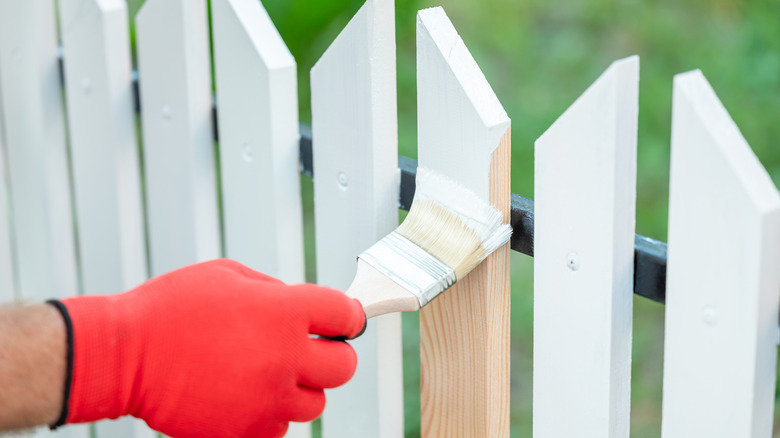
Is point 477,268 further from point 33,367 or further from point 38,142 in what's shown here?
point 38,142

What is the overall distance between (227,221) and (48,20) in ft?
2.04

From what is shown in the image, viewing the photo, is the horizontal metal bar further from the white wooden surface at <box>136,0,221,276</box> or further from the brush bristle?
the white wooden surface at <box>136,0,221,276</box>

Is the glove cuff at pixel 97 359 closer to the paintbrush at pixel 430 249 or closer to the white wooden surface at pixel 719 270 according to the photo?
the paintbrush at pixel 430 249

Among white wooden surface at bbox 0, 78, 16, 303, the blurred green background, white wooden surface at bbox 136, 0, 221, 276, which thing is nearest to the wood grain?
white wooden surface at bbox 136, 0, 221, 276

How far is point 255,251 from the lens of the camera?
53.5 inches

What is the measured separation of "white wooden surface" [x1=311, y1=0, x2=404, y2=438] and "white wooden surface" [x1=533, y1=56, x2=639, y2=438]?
0.24 metres

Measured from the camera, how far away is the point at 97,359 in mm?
989

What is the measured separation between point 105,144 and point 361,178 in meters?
0.66

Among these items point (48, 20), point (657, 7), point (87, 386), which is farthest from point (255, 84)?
point (657, 7)

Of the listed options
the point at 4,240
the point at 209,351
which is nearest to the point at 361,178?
the point at 209,351

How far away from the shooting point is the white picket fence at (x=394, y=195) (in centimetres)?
83

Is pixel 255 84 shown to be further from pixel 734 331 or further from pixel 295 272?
pixel 734 331

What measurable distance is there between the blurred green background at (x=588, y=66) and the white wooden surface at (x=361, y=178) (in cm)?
118

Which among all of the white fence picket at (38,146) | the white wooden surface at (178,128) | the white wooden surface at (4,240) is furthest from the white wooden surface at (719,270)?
the white wooden surface at (4,240)
